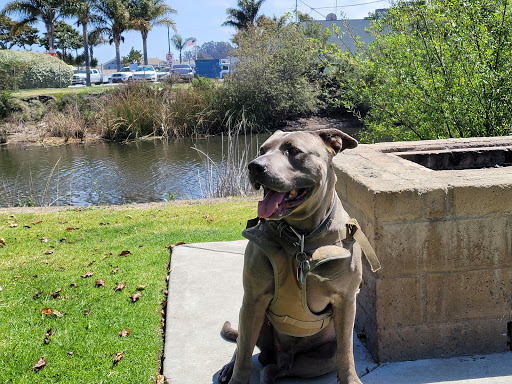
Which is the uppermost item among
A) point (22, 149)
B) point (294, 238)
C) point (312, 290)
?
point (294, 238)

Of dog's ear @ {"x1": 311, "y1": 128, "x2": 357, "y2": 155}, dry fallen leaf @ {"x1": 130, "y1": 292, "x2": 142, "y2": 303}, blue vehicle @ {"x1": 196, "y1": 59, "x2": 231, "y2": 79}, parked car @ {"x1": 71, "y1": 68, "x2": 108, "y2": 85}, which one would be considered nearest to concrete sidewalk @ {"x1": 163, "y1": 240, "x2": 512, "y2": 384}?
dry fallen leaf @ {"x1": 130, "y1": 292, "x2": 142, "y2": 303}

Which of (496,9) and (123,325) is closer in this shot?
(123,325)

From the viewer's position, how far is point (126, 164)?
781 inches

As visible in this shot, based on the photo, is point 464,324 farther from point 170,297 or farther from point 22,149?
point 22,149

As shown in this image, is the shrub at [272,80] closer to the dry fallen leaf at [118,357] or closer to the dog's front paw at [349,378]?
the dry fallen leaf at [118,357]

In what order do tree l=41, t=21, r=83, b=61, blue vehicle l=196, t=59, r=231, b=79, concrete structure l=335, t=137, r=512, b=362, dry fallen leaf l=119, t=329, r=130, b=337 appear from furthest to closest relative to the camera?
tree l=41, t=21, r=83, b=61 < blue vehicle l=196, t=59, r=231, b=79 < dry fallen leaf l=119, t=329, r=130, b=337 < concrete structure l=335, t=137, r=512, b=362

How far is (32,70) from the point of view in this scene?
3831 centimetres

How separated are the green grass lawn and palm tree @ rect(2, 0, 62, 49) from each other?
158 feet

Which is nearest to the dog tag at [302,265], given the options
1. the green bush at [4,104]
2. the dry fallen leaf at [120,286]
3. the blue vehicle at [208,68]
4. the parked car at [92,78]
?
the dry fallen leaf at [120,286]

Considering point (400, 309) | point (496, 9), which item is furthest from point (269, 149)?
point (496, 9)

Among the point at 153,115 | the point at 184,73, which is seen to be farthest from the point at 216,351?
the point at 184,73

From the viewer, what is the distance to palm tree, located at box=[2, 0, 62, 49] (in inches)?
1945

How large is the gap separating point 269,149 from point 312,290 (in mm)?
774

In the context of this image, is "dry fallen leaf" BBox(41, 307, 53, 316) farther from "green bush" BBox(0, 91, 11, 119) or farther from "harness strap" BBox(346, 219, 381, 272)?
"green bush" BBox(0, 91, 11, 119)
